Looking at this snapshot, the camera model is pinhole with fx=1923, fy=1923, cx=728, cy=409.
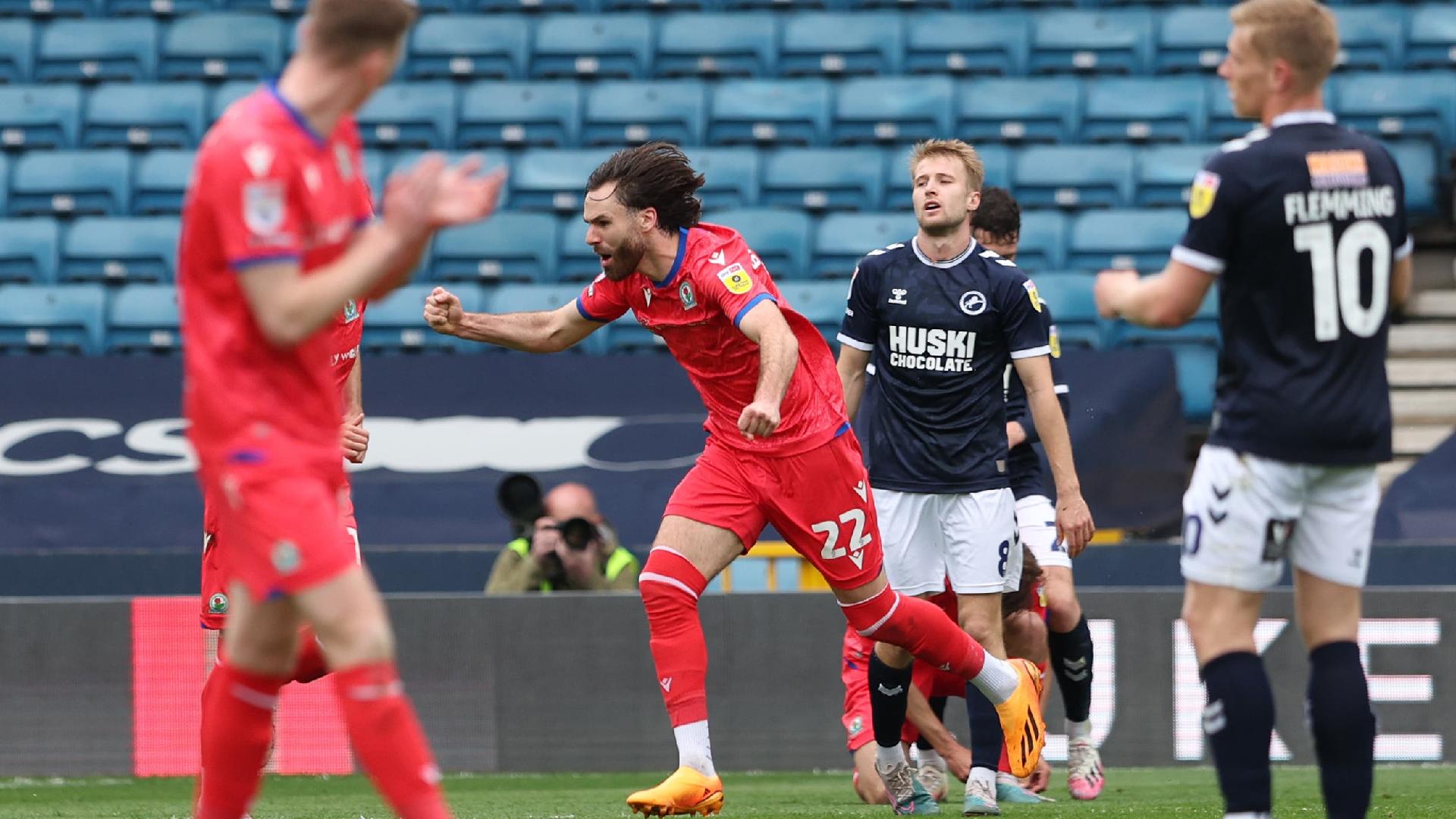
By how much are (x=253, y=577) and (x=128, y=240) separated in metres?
10.2

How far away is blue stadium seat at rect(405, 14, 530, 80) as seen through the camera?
14.7 metres

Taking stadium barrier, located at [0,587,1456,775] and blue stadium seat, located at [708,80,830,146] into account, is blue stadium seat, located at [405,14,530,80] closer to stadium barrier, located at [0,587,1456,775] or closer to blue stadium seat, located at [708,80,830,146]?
blue stadium seat, located at [708,80,830,146]

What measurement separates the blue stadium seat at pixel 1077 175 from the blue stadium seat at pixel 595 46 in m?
3.11

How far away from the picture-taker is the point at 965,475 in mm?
6520

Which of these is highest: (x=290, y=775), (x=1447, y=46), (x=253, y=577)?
(x=1447, y=46)

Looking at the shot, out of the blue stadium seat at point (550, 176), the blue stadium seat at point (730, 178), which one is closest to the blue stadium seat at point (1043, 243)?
the blue stadium seat at point (730, 178)

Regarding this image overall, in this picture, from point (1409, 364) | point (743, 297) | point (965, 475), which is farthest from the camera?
point (1409, 364)

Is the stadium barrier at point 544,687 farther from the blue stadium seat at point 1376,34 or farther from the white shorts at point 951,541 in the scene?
the blue stadium seat at point 1376,34

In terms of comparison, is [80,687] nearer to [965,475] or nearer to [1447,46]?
[965,475]

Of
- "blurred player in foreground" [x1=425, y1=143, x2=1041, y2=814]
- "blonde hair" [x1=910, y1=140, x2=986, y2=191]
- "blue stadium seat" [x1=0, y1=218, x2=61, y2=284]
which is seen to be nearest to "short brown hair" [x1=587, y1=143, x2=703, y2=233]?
"blurred player in foreground" [x1=425, y1=143, x2=1041, y2=814]

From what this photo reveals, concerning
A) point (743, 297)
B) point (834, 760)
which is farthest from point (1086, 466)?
point (743, 297)

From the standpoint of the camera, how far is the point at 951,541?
21.5 feet

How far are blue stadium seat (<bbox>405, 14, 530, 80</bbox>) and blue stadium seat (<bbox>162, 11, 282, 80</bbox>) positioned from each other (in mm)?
1086

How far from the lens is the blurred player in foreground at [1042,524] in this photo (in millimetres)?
7469
